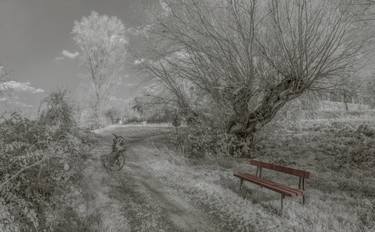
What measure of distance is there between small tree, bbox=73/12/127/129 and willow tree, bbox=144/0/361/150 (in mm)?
9479

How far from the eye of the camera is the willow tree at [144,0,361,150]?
686cm

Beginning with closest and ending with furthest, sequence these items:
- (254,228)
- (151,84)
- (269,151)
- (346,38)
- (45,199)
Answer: (254,228)
(45,199)
(346,38)
(269,151)
(151,84)

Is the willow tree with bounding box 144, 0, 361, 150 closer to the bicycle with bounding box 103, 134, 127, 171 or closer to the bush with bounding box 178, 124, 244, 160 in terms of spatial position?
the bush with bounding box 178, 124, 244, 160

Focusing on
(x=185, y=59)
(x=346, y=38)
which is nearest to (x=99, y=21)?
(x=185, y=59)

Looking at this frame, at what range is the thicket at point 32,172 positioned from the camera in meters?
3.62

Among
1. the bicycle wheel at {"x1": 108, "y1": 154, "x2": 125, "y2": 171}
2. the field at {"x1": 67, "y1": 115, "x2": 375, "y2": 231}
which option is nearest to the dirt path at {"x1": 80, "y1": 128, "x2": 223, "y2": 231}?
the field at {"x1": 67, "y1": 115, "x2": 375, "y2": 231}

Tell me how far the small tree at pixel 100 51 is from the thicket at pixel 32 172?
12401 millimetres

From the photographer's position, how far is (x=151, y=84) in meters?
10.0

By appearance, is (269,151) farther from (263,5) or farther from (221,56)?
(263,5)

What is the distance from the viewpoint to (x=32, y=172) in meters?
4.32

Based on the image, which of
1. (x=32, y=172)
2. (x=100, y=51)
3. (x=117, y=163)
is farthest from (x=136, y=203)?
(x=100, y=51)

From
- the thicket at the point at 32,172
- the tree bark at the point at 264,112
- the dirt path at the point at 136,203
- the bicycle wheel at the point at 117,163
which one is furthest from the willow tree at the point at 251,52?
the thicket at the point at 32,172

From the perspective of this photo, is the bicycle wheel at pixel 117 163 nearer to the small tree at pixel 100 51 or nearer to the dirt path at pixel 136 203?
the dirt path at pixel 136 203

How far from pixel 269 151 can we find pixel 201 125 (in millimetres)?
2550
